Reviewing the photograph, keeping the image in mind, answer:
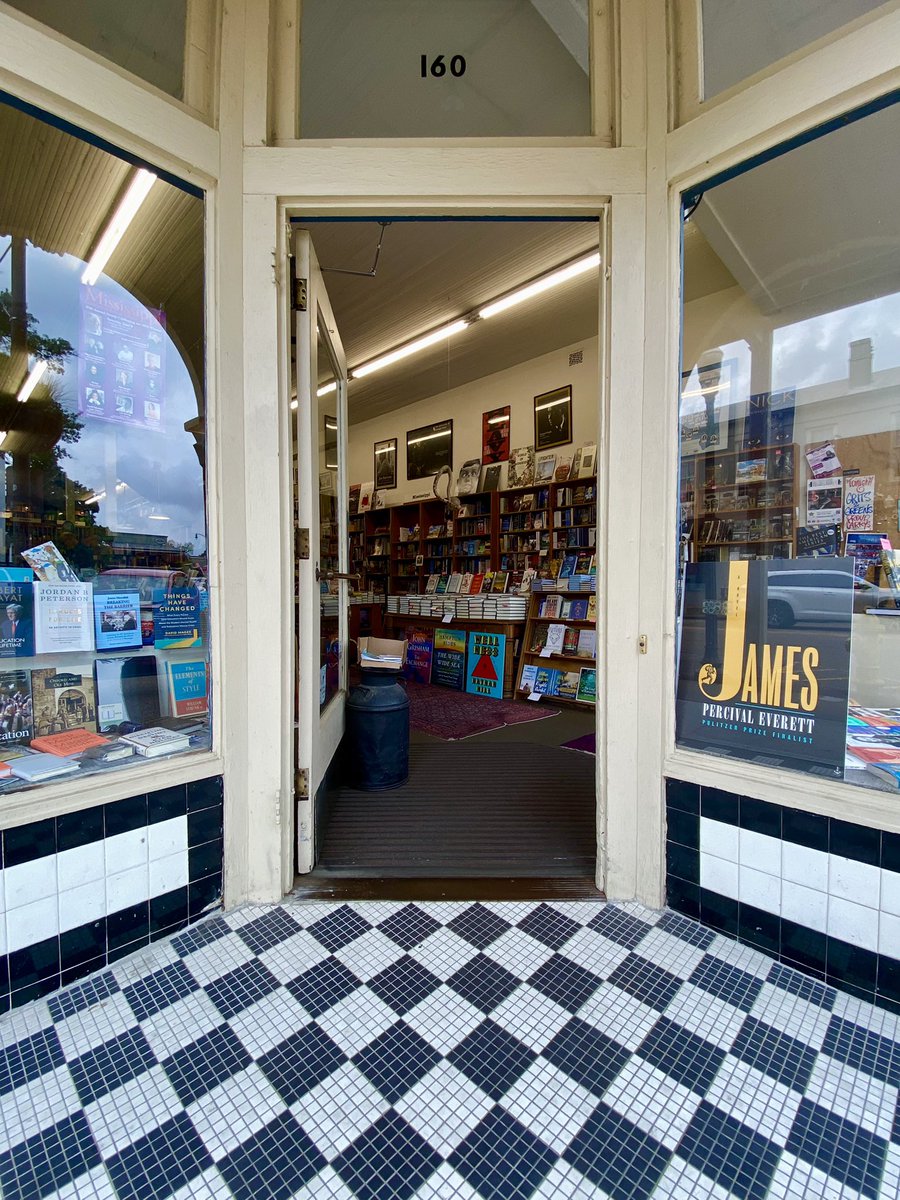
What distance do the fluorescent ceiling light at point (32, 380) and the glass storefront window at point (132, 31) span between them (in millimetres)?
914

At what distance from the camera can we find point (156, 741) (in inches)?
68.1

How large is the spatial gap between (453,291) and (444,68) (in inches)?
114

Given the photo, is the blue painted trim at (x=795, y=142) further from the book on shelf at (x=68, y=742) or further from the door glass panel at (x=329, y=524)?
the book on shelf at (x=68, y=742)

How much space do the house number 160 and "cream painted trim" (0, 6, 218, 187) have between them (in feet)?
2.96

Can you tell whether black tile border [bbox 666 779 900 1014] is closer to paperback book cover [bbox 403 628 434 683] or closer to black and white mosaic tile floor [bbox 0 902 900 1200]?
black and white mosaic tile floor [bbox 0 902 900 1200]

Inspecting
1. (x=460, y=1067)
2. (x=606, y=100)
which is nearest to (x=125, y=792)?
(x=460, y=1067)

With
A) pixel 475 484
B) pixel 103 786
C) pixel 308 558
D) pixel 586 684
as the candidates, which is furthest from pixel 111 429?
pixel 475 484

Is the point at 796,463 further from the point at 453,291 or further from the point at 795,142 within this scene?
the point at 453,291

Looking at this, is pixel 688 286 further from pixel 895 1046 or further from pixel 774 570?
pixel 895 1046

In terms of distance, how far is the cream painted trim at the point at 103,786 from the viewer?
1381mm

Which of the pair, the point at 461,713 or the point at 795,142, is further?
the point at 461,713

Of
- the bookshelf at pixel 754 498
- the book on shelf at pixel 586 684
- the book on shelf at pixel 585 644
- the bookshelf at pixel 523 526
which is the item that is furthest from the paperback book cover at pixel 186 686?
the bookshelf at pixel 523 526

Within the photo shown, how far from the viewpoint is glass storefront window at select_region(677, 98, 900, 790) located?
1590 mm

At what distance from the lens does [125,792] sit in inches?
60.9
